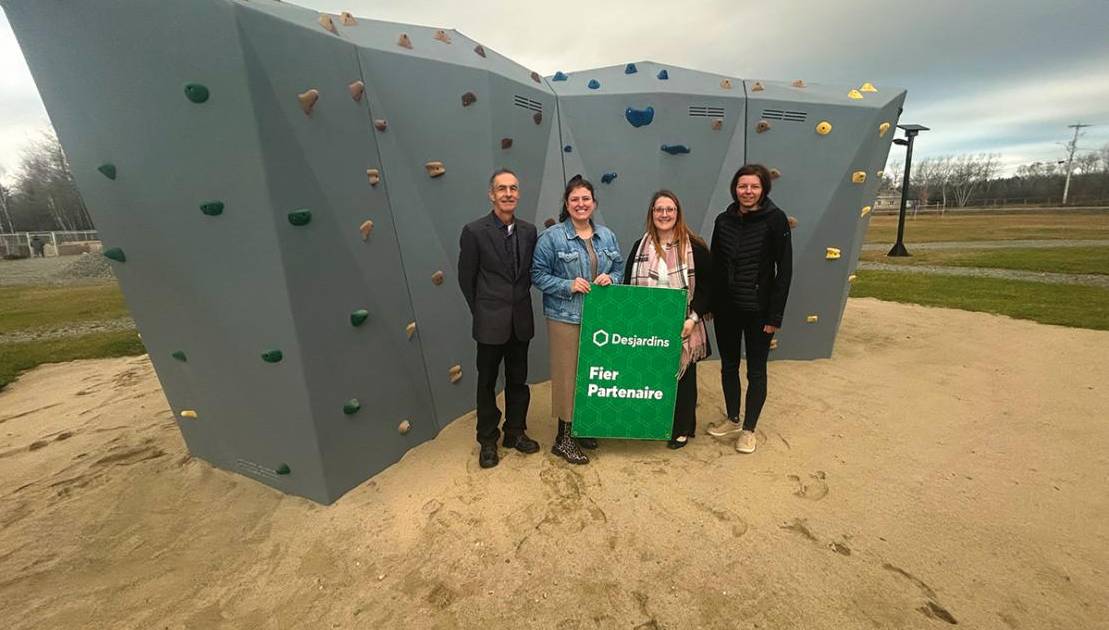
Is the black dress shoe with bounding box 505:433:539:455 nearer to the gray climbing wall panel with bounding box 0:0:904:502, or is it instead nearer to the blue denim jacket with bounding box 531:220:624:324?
the gray climbing wall panel with bounding box 0:0:904:502

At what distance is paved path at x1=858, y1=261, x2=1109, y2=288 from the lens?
9234 millimetres

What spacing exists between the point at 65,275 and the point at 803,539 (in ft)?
73.8

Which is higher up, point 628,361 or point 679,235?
point 679,235

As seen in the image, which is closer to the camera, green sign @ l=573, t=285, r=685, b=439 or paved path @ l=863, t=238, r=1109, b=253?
green sign @ l=573, t=285, r=685, b=439

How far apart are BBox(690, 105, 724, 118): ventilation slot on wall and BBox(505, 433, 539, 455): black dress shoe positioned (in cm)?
334

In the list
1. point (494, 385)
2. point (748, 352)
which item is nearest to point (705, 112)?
point (748, 352)

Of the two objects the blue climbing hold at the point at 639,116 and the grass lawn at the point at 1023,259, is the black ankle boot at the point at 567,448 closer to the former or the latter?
the blue climbing hold at the point at 639,116

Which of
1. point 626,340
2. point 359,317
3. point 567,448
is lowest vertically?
point 567,448

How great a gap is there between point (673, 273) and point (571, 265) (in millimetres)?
645

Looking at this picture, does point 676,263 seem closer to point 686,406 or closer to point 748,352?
point 748,352

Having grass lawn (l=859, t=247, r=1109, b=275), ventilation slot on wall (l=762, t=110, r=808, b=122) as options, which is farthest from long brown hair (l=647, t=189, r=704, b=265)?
grass lawn (l=859, t=247, r=1109, b=275)

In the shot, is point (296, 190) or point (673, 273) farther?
point (673, 273)

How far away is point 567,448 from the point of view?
312cm

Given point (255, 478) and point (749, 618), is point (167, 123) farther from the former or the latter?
point (749, 618)
